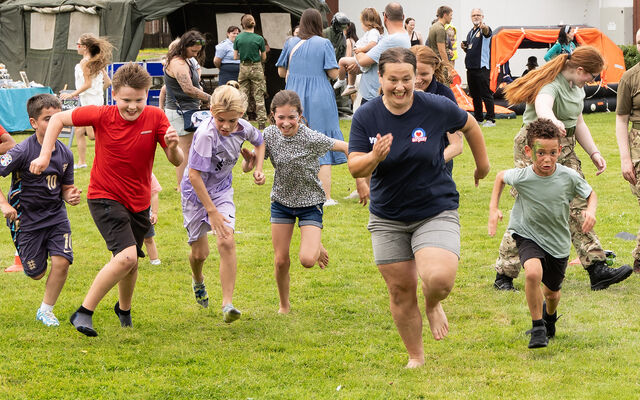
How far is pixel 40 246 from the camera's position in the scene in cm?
626

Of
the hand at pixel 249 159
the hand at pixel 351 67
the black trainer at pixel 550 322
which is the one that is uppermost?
the hand at pixel 351 67

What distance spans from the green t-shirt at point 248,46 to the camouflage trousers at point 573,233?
10.6 meters

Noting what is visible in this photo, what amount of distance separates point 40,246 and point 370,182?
8.41 feet

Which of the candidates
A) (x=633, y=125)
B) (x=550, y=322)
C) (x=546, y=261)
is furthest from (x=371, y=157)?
(x=633, y=125)

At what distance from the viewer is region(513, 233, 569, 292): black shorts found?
5504 millimetres

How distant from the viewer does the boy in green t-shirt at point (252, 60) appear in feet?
55.8

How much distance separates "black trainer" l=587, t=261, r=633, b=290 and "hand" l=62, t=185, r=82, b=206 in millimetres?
3886

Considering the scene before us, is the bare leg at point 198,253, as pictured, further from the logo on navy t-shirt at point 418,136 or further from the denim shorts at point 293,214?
the logo on navy t-shirt at point 418,136

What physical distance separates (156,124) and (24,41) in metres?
16.5

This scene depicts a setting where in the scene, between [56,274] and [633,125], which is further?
[633,125]

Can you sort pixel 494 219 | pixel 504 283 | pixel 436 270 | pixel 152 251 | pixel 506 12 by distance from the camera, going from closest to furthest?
pixel 436 270
pixel 494 219
pixel 504 283
pixel 152 251
pixel 506 12

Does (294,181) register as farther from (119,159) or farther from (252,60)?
(252,60)

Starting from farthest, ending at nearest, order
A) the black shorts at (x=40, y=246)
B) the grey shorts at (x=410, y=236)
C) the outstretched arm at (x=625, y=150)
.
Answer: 1. the outstretched arm at (x=625, y=150)
2. the black shorts at (x=40, y=246)
3. the grey shorts at (x=410, y=236)

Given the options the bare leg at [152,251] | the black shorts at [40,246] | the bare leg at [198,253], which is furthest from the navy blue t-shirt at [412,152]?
the bare leg at [152,251]
